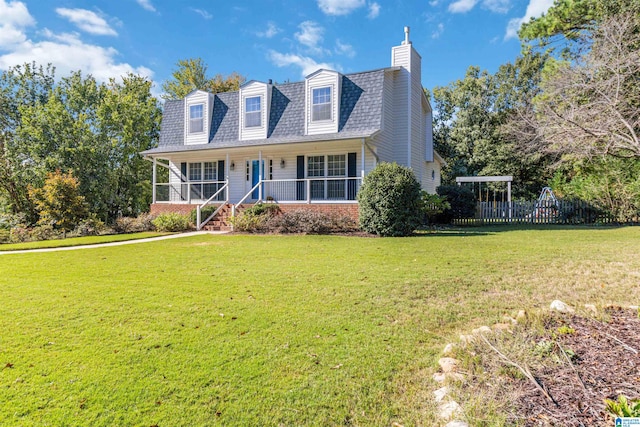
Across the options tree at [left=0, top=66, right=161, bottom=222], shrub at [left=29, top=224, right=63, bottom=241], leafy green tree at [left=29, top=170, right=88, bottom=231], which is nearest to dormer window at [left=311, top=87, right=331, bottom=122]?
leafy green tree at [left=29, top=170, right=88, bottom=231]

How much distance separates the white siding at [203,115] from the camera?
19.2 meters

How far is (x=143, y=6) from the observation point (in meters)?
15.4

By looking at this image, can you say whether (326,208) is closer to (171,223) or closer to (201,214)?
(201,214)

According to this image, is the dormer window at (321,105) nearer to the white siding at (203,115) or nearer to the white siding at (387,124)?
the white siding at (387,124)

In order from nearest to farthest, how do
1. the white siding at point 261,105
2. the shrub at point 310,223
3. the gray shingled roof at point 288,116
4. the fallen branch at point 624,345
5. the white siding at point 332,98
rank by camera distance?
the fallen branch at point 624,345, the shrub at point 310,223, the gray shingled roof at point 288,116, the white siding at point 332,98, the white siding at point 261,105

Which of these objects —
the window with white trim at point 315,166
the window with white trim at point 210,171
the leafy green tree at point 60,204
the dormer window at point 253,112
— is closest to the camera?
the leafy green tree at point 60,204

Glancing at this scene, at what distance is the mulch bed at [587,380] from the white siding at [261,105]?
52.6 feet

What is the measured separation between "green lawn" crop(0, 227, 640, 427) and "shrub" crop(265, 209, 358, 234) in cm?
497

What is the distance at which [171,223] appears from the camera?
595 inches

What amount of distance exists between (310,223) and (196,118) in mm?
10474

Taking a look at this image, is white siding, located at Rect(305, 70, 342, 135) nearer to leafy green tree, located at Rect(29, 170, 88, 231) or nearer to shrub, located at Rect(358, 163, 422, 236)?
shrub, located at Rect(358, 163, 422, 236)

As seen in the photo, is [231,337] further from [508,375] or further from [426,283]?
[426,283]

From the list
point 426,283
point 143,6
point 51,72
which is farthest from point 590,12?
point 51,72

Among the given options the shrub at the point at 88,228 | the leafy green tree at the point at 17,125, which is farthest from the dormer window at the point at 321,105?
the leafy green tree at the point at 17,125
